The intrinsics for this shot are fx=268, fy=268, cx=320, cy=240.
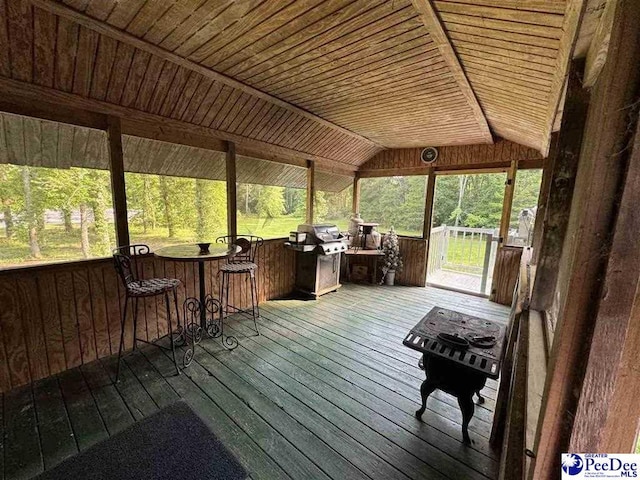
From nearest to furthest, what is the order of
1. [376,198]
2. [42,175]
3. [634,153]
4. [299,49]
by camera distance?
1. [634,153]
2. [299,49]
3. [42,175]
4. [376,198]

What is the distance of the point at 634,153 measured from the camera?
0.53 metres

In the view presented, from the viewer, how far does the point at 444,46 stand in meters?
1.88

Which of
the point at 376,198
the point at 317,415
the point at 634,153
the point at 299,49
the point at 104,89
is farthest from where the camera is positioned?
the point at 376,198

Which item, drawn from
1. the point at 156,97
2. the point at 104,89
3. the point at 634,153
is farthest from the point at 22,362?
the point at 634,153

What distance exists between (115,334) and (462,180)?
748cm

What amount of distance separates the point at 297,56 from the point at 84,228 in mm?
2961

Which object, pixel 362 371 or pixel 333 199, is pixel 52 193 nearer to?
pixel 362 371

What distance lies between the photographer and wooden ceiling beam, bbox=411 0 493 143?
156cm

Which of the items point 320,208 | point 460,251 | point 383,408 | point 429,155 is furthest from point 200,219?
point 460,251

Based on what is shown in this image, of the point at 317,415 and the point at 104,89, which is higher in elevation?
the point at 104,89

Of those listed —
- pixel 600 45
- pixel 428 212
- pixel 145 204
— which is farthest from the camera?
pixel 428 212

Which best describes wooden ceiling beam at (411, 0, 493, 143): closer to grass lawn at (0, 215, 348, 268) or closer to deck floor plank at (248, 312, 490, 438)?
deck floor plank at (248, 312, 490, 438)

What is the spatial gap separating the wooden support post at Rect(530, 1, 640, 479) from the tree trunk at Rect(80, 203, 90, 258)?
3.83 metres

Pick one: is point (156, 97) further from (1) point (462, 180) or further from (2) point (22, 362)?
(1) point (462, 180)
